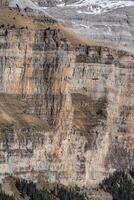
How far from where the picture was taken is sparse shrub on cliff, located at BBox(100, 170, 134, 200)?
14850 cm

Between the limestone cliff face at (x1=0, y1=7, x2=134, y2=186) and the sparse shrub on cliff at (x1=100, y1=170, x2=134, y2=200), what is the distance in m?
1.12

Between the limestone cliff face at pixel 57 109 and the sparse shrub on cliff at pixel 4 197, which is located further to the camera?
the limestone cliff face at pixel 57 109

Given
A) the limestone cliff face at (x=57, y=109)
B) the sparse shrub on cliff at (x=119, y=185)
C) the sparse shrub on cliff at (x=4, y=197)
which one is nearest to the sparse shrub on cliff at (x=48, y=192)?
the limestone cliff face at (x=57, y=109)

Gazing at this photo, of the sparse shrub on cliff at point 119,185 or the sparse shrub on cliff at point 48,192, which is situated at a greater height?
the sparse shrub on cliff at point 48,192

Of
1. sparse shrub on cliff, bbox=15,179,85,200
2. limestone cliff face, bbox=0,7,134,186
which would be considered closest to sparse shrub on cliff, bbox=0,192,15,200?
limestone cliff face, bbox=0,7,134,186

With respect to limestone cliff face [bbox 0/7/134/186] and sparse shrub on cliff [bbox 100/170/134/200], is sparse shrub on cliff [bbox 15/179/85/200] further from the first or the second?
sparse shrub on cliff [bbox 100/170/134/200]

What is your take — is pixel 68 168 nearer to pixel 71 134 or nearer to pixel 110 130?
pixel 71 134

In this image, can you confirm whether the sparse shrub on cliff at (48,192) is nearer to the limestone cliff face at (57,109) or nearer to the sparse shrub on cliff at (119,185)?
the limestone cliff face at (57,109)

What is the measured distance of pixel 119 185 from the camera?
152 meters

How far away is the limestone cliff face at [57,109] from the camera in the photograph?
13350 cm

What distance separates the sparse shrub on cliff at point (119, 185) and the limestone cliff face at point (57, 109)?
1116mm

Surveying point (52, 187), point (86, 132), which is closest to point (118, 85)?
point (86, 132)

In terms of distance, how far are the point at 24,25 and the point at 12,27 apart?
14.6m

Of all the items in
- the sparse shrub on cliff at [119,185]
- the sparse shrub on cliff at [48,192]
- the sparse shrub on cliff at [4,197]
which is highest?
the sparse shrub on cliff at [4,197]
